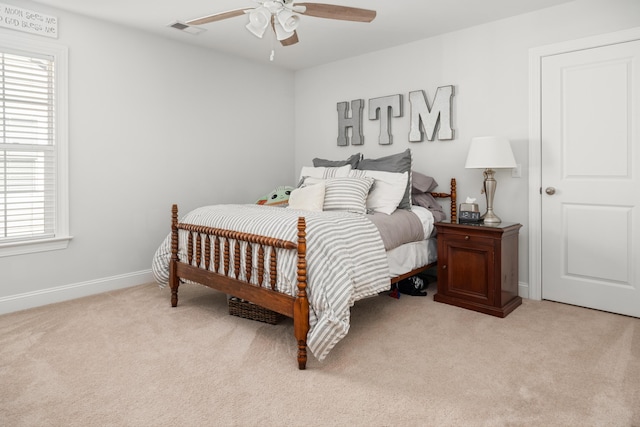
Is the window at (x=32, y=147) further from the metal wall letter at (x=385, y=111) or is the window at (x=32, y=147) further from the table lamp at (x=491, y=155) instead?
the table lamp at (x=491, y=155)

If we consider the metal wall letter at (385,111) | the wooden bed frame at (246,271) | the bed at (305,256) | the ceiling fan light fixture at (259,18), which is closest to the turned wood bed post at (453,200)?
the bed at (305,256)

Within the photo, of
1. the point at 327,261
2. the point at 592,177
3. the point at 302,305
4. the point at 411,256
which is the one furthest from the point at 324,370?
the point at 592,177

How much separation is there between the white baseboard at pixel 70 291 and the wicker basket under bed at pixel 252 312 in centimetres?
136

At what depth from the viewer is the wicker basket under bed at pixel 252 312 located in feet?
8.94

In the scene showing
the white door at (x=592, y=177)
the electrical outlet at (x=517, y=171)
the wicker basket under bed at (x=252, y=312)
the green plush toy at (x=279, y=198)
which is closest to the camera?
the wicker basket under bed at (x=252, y=312)

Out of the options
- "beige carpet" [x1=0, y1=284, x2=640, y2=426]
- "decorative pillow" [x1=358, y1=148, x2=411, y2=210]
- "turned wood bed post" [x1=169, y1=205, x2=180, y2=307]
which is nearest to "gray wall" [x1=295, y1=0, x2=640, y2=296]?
"decorative pillow" [x1=358, y1=148, x2=411, y2=210]

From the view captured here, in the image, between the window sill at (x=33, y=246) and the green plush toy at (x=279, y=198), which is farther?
the green plush toy at (x=279, y=198)

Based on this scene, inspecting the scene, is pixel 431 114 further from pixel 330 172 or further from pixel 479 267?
pixel 479 267

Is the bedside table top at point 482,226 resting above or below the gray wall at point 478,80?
below

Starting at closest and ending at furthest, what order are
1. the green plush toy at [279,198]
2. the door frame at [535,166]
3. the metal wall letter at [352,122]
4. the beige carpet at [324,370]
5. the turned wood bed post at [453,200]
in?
the beige carpet at [324,370] < the door frame at [535,166] < the turned wood bed post at [453,200] < the green plush toy at [279,198] < the metal wall letter at [352,122]

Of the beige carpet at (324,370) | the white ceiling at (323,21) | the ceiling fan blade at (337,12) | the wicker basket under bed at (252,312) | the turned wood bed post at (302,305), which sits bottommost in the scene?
the beige carpet at (324,370)

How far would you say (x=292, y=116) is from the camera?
516 centimetres

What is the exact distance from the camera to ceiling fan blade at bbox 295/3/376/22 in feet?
7.58

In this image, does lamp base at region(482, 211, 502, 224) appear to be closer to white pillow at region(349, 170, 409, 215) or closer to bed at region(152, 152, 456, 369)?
bed at region(152, 152, 456, 369)
